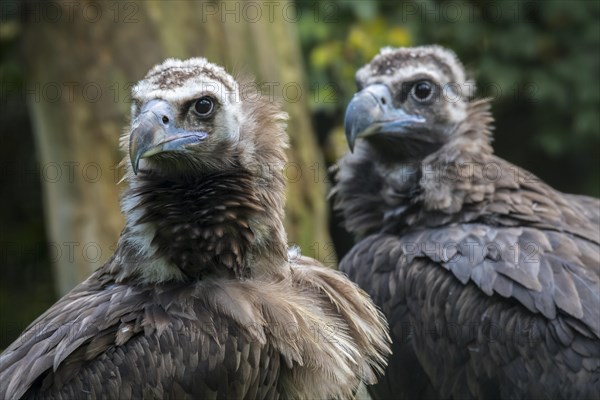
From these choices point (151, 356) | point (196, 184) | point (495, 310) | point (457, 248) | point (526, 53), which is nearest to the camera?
point (151, 356)

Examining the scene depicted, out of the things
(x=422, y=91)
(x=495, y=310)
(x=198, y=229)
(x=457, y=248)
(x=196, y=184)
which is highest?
(x=422, y=91)

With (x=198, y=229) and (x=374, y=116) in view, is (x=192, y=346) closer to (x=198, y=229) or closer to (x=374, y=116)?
(x=198, y=229)

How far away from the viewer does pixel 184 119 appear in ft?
13.8

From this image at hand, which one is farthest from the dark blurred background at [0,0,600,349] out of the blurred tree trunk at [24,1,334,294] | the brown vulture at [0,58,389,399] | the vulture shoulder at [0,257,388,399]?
the vulture shoulder at [0,257,388,399]

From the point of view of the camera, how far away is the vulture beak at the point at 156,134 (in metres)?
3.99

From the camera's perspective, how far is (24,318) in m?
11.3

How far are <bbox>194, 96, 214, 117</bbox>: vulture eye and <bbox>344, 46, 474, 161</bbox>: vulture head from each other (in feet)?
5.62

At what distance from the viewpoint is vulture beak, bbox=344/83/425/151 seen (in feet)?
19.0

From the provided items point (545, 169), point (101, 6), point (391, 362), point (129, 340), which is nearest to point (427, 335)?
point (391, 362)

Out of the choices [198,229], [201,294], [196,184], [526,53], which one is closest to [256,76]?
[196,184]

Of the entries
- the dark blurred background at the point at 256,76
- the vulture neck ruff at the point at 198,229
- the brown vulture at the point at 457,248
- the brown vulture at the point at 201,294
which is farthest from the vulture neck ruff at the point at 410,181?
the vulture neck ruff at the point at 198,229

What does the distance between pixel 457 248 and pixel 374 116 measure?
3.55 feet

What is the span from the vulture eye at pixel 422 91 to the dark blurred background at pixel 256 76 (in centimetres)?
87

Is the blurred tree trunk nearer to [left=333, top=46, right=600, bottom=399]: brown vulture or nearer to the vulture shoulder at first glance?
[left=333, top=46, right=600, bottom=399]: brown vulture
